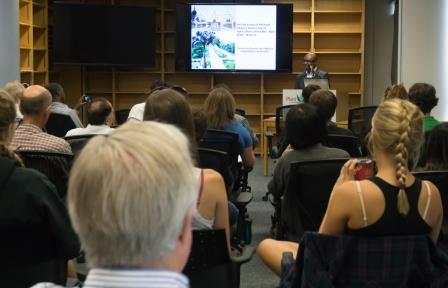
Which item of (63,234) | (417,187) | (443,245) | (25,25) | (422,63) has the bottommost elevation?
(443,245)

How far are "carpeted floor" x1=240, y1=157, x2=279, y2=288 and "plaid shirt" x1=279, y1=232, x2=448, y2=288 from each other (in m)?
1.79

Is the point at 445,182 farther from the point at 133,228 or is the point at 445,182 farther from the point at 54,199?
the point at 133,228

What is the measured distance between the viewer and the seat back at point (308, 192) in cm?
306

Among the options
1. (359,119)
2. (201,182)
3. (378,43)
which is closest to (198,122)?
(201,182)

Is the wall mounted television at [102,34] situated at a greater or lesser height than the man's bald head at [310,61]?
greater

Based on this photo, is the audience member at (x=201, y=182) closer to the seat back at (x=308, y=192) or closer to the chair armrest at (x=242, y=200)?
the seat back at (x=308, y=192)

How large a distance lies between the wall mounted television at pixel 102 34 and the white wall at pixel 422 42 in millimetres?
3469

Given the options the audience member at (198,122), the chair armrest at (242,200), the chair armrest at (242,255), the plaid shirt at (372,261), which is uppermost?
the audience member at (198,122)

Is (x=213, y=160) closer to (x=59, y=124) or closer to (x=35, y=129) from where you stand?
(x=35, y=129)

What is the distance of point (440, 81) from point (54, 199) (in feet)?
18.8

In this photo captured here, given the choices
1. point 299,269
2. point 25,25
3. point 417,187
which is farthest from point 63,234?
point 25,25

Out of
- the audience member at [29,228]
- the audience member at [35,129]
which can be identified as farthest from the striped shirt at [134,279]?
the audience member at [35,129]

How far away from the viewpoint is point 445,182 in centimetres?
272

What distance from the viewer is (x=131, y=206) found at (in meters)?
0.93
